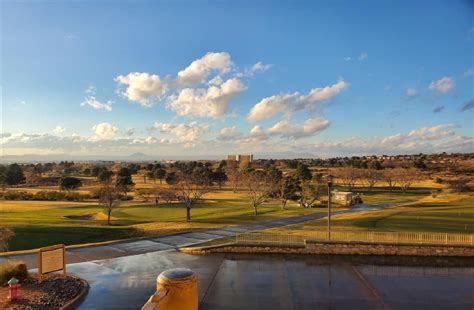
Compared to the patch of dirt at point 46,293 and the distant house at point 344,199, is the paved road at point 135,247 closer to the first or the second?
the patch of dirt at point 46,293

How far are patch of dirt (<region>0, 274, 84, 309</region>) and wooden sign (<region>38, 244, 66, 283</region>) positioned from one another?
1.19 feet

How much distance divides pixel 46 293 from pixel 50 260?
1.99 meters

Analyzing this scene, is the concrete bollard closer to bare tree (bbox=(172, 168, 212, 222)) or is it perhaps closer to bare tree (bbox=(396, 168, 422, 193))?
bare tree (bbox=(172, 168, 212, 222))

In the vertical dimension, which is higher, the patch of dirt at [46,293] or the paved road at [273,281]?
the patch of dirt at [46,293]

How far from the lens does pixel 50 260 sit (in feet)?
49.0

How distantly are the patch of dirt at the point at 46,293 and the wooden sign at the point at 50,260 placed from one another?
36 cm

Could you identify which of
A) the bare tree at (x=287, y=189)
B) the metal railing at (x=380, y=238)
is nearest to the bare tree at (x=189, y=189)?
the bare tree at (x=287, y=189)

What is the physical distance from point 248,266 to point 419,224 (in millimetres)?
18344

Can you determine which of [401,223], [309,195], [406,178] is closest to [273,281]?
[401,223]

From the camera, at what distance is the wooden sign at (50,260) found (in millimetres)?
14508

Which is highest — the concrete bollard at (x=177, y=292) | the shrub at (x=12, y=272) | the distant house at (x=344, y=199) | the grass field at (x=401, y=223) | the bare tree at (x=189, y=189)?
the concrete bollard at (x=177, y=292)

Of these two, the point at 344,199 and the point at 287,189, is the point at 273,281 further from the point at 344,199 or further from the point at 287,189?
the point at 344,199

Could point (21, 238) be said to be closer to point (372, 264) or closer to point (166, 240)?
point (166, 240)

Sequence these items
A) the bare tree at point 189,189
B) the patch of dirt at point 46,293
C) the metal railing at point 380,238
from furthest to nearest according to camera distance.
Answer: the bare tree at point 189,189 < the metal railing at point 380,238 < the patch of dirt at point 46,293
